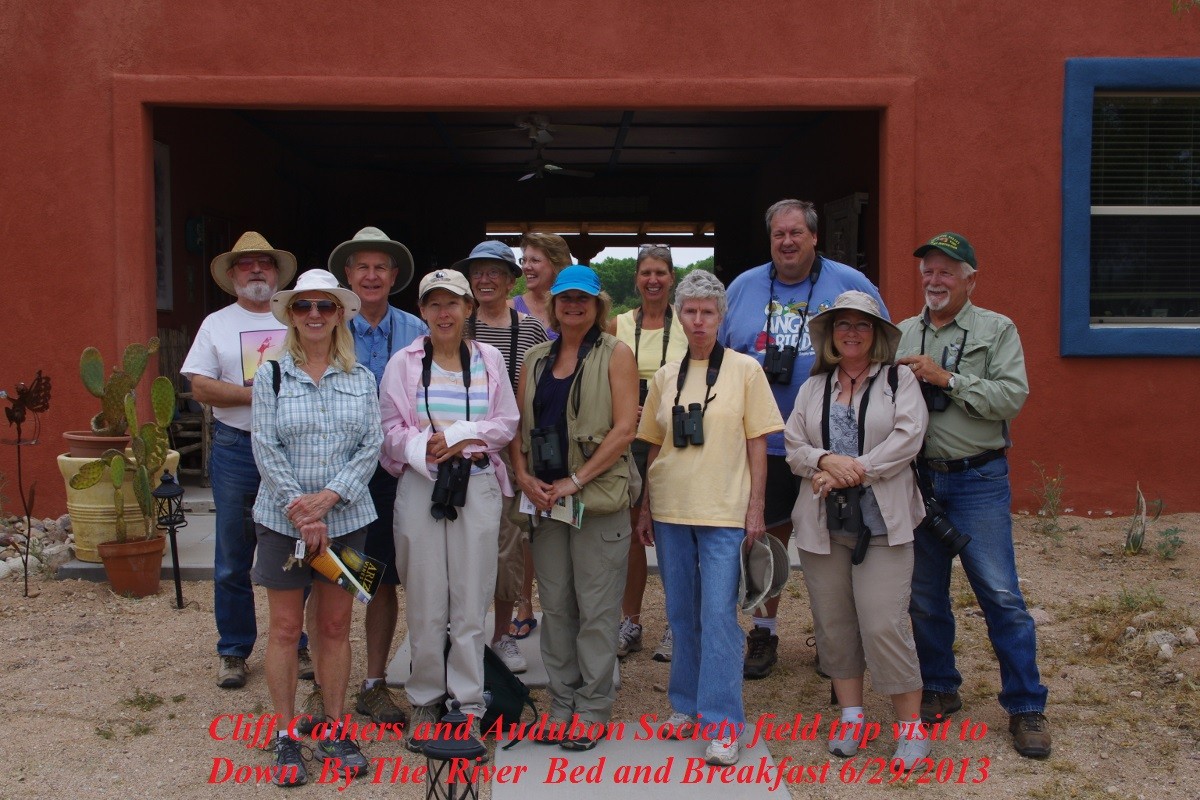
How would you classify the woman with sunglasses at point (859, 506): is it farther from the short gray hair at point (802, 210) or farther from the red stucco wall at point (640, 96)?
the red stucco wall at point (640, 96)

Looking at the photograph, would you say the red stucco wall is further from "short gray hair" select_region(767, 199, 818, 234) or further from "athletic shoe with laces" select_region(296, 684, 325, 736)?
"athletic shoe with laces" select_region(296, 684, 325, 736)

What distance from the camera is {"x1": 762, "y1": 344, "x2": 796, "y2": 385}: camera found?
4.51 metres

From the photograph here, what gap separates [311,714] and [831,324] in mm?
2472

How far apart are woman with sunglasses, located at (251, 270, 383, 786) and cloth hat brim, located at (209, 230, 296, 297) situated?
32.5 inches

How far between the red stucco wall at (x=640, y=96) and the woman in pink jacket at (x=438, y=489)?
3760mm

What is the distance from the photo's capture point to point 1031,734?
12.9ft

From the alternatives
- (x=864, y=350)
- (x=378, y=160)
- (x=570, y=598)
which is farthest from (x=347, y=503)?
(x=378, y=160)

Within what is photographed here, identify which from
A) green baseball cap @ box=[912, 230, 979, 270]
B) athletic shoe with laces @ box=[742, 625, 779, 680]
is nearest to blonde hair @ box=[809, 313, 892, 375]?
green baseball cap @ box=[912, 230, 979, 270]

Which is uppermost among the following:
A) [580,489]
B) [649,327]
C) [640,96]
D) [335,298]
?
[640,96]

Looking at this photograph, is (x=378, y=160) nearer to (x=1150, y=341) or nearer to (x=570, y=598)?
(x=1150, y=341)

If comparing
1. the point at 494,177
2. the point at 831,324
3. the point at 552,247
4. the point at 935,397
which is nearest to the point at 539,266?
the point at 552,247

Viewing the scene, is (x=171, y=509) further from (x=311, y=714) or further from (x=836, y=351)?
(x=836, y=351)

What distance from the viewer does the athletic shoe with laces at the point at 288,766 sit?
12.1 feet

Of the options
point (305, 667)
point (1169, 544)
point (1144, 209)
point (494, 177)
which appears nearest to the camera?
point (305, 667)
